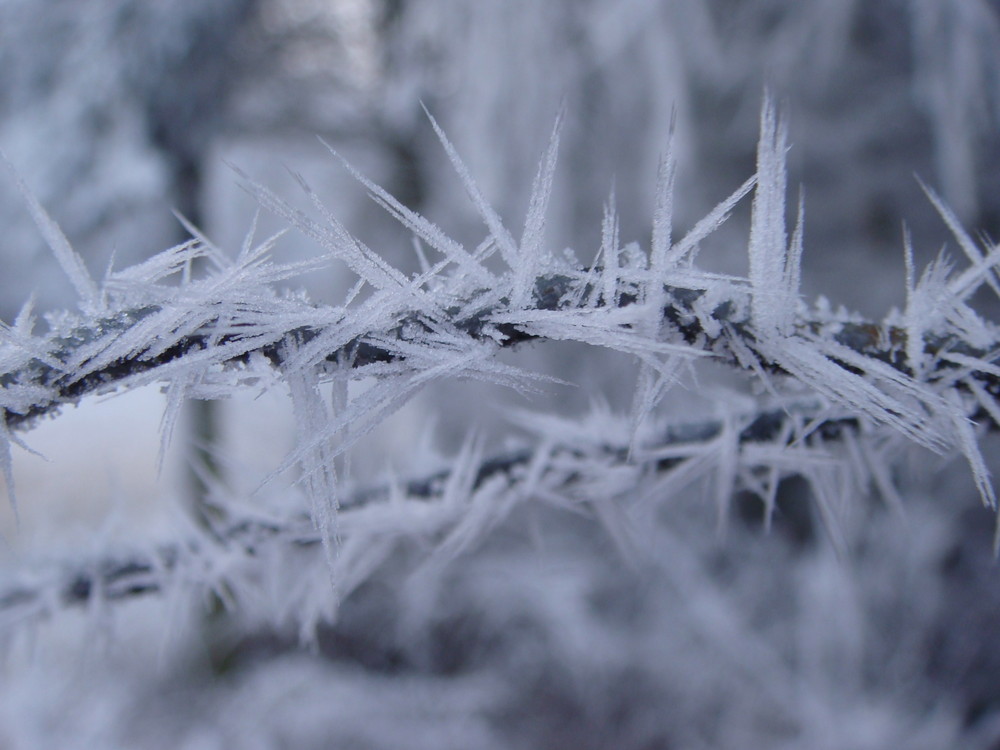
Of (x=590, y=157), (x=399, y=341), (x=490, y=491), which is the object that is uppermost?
(x=590, y=157)

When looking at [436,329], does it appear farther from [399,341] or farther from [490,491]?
[490,491]

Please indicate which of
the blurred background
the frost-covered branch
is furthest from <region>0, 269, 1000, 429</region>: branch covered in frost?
the blurred background

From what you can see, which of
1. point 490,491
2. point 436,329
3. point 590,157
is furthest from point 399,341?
point 590,157

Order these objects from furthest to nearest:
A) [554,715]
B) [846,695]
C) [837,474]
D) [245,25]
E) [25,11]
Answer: [245,25] → [25,11] → [554,715] → [846,695] → [837,474]

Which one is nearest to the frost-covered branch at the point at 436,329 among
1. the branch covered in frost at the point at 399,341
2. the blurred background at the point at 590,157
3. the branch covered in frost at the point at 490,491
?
the branch covered in frost at the point at 399,341

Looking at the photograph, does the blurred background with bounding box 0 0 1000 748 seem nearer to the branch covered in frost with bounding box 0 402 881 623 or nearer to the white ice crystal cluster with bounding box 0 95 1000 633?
the branch covered in frost with bounding box 0 402 881 623

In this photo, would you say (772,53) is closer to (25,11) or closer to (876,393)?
(876,393)

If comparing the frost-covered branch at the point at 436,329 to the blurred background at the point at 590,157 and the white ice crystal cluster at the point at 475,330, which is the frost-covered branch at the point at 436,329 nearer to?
the white ice crystal cluster at the point at 475,330

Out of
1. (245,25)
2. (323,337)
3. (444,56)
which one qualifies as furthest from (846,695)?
(245,25)
